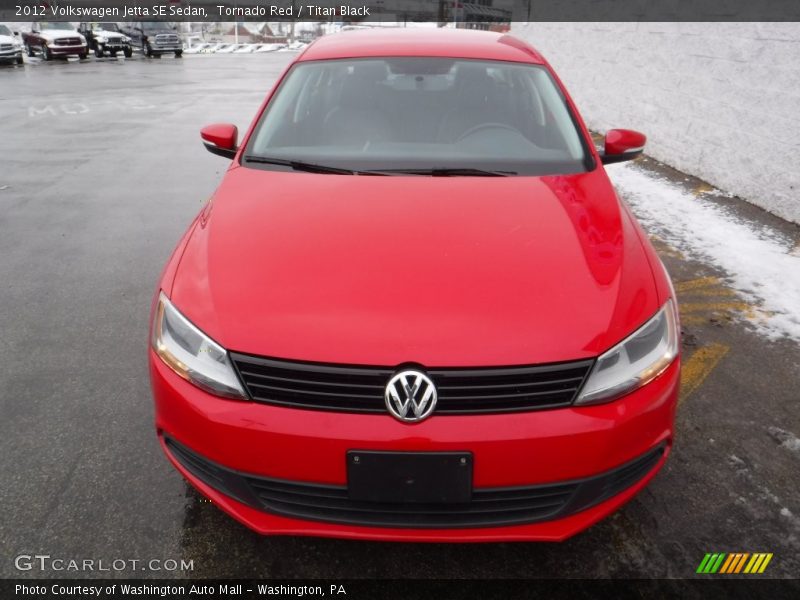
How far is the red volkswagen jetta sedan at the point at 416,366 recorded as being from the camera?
5.55 ft

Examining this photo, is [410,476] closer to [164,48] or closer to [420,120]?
[420,120]

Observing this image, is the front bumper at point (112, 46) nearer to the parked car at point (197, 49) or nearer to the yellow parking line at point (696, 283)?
the parked car at point (197, 49)

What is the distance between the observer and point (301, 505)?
179 centimetres

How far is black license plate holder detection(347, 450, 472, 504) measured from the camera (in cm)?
167

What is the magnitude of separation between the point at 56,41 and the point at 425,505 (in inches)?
1082

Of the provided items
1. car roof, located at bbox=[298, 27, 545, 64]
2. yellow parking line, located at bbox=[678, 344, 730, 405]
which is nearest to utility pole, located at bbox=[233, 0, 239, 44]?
car roof, located at bbox=[298, 27, 545, 64]

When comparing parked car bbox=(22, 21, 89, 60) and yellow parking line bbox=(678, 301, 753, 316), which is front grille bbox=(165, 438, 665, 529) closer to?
yellow parking line bbox=(678, 301, 753, 316)

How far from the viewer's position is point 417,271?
1.97 meters

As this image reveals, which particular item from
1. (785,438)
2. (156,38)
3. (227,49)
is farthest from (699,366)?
(227,49)

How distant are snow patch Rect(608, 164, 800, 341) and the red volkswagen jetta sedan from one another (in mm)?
2065

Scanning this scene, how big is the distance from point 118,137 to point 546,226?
339 inches

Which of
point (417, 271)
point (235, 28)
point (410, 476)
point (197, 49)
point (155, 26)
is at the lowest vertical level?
point (410, 476)

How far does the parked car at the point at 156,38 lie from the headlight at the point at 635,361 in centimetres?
2950

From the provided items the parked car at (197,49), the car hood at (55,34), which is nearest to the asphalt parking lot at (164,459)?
the car hood at (55,34)
